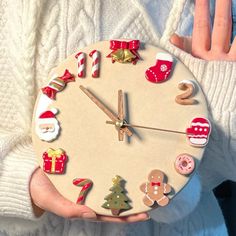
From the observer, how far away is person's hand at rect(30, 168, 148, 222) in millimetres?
586

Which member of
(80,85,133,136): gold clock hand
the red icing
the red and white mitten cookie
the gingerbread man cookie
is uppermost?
the red and white mitten cookie

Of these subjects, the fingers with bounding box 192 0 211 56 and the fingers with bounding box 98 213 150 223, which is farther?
the fingers with bounding box 192 0 211 56

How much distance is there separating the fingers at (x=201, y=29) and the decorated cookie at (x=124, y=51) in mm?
109

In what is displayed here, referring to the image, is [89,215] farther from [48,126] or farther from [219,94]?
[219,94]

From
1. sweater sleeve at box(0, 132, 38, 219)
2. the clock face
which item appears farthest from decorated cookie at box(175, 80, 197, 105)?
sweater sleeve at box(0, 132, 38, 219)

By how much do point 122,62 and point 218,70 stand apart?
132 millimetres

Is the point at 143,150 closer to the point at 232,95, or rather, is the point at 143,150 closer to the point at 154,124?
the point at 154,124

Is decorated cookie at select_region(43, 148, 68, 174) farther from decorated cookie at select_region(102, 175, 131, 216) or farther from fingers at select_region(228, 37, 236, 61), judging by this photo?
fingers at select_region(228, 37, 236, 61)

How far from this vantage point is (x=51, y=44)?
2.23ft

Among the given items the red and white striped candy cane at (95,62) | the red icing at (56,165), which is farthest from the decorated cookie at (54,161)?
the red and white striped candy cane at (95,62)

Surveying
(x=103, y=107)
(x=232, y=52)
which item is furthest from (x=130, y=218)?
(x=232, y=52)

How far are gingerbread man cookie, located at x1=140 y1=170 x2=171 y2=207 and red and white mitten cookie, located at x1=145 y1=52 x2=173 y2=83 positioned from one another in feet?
0.37

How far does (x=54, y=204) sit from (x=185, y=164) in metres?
0.17

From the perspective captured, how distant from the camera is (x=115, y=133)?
1.98ft
